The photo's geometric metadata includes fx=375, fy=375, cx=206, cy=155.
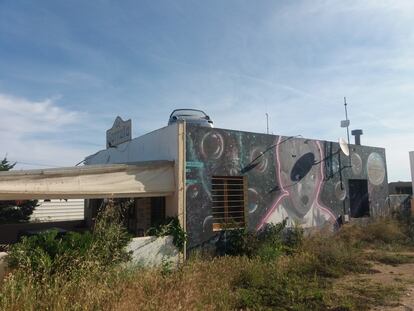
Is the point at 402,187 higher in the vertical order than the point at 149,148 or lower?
lower

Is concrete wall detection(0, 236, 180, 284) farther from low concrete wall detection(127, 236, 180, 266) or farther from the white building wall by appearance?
the white building wall

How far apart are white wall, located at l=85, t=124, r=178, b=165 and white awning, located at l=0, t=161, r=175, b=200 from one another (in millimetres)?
554

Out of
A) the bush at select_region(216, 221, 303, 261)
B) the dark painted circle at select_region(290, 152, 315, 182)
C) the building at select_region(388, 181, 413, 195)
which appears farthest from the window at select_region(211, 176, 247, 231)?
the building at select_region(388, 181, 413, 195)

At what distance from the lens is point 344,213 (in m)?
14.2

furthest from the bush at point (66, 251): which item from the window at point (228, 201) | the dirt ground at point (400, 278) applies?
the dirt ground at point (400, 278)

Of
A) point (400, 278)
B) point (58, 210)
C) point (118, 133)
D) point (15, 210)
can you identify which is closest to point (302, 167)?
point (400, 278)

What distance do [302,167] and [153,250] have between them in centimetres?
628

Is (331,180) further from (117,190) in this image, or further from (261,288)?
(117,190)

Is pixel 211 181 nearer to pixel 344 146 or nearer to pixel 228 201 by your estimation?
pixel 228 201

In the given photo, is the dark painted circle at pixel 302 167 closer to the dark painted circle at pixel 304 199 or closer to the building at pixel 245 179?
the building at pixel 245 179

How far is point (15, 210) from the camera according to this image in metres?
17.1

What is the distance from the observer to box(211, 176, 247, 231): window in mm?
10508

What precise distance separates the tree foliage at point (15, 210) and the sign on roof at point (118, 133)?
616 cm

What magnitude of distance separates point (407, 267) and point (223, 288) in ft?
17.7
